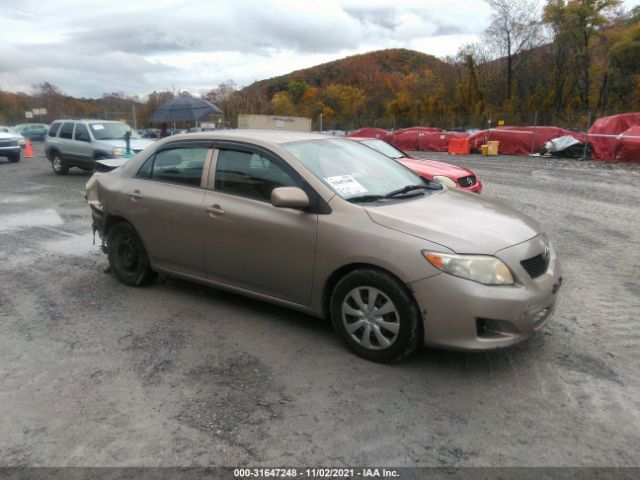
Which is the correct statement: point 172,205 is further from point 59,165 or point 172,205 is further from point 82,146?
point 59,165

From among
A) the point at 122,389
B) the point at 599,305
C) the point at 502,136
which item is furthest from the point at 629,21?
the point at 122,389

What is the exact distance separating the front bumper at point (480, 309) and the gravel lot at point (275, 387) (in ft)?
1.02

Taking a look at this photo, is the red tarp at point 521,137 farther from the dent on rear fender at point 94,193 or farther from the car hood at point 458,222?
the dent on rear fender at point 94,193

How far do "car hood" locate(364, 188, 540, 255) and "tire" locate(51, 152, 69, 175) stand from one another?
14809 millimetres

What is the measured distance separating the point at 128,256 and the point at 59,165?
12.8 meters

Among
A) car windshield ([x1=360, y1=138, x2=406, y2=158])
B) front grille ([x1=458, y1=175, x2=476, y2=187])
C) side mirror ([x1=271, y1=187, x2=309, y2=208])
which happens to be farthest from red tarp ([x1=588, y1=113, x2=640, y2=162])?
side mirror ([x1=271, y1=187, x2=309, y2=208])

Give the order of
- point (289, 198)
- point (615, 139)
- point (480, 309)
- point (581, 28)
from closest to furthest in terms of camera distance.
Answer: point (480, 309) → point (289, 198) → point (615, 139) → point (581, 28)

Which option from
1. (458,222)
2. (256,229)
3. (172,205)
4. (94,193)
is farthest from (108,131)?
(458,222)

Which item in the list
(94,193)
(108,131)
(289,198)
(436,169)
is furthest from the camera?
(108,131)

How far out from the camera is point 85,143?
15047 millimetres

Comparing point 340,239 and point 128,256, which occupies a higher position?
point 340,239

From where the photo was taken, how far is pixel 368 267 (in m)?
3.64

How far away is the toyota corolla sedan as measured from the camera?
339 centimetres

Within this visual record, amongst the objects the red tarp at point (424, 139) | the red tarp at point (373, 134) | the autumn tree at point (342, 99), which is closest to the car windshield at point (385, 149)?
the red tarp at point (424, 139)
